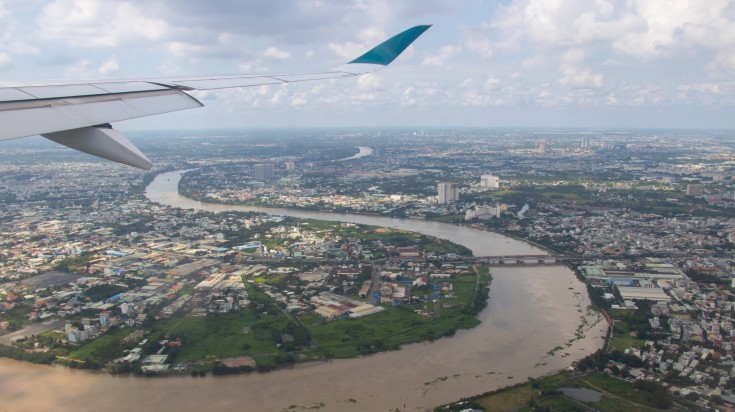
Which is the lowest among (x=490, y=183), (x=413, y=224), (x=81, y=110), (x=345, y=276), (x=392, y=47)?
(x=413, y=224)

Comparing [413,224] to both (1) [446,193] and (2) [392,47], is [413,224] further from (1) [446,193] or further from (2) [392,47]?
(2) [392,47]

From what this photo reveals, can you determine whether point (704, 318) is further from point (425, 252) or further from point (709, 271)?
point (425, 252)

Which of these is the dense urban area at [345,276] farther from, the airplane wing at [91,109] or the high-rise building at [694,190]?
the airplane wing at [91,109]

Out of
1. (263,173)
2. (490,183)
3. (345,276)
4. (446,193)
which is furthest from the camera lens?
(263,173)

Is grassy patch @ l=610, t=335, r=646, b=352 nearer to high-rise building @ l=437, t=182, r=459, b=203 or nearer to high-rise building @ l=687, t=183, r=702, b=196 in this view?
high-rise building @ l=437, t=182, r=459, b=203

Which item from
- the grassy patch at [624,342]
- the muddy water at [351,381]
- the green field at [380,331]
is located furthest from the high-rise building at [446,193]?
the grassy patch at [624,342]

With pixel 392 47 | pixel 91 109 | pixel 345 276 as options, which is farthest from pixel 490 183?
pixel 91 109

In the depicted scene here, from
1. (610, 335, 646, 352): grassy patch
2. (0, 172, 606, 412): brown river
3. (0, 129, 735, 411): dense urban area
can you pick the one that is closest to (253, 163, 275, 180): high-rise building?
(0, 129, 735, 411): dense urban area
